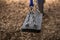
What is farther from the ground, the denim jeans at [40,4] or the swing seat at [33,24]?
the denim jeans at [40,4]

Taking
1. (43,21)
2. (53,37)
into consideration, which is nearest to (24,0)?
(43,21)

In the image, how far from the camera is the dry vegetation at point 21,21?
1.79 meters

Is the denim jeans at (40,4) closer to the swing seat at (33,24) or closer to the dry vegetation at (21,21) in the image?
the dry vegetation at (21,21)

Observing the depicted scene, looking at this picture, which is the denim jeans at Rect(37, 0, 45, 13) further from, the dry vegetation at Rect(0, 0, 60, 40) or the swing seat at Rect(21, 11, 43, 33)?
the swing seat at Rect(21, 11, 43, 33)

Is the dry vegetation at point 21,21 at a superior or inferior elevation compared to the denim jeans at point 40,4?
inferior

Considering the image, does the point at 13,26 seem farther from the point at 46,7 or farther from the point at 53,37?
the point at 46,7

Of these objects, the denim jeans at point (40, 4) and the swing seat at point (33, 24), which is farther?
the denim jeans at point (40, 4)

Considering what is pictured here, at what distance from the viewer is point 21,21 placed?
2111 mm

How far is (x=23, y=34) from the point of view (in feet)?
6.02

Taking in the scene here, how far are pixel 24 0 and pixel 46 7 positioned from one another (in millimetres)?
489

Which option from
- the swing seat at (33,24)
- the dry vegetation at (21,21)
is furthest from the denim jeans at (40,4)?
the swing seat at (33,24)

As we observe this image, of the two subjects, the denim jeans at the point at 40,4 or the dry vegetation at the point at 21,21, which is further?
the denim jeans at the point at 40,4

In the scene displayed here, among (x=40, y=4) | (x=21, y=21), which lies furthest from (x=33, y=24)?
(x=40, y=4)

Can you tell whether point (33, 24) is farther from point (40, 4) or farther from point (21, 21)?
point (40, 4)
